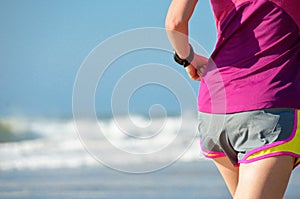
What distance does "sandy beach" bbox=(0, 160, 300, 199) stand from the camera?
543cm

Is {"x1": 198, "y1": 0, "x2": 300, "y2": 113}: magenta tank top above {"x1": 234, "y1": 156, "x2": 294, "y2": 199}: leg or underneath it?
above

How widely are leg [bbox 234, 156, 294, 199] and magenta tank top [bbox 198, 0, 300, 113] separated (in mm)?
158

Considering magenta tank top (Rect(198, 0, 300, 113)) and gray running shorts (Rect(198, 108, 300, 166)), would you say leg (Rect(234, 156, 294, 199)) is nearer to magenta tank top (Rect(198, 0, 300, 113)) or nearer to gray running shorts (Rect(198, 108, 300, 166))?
gray running shorts (Rect(198, 108, 300, 166))

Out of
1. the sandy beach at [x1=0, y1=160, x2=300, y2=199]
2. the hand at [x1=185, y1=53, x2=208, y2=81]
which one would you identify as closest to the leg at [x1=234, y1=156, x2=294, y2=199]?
the hand at [x1=185, y1=53, x2=208, y2=81]

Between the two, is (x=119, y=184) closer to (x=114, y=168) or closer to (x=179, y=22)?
(x=114, y=168)

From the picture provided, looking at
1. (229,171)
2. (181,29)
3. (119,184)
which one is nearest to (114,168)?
(229,171)

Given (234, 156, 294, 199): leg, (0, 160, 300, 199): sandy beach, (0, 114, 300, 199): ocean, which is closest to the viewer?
(234, 156, 294, 199): leg

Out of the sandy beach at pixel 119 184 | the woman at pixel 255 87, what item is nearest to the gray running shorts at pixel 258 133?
the woman at pixel 255 87

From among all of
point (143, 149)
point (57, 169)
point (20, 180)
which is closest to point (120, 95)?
point (20, 180)

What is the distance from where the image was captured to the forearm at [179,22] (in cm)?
203

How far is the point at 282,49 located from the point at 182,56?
1.12ft

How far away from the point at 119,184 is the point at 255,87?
409 centimetres

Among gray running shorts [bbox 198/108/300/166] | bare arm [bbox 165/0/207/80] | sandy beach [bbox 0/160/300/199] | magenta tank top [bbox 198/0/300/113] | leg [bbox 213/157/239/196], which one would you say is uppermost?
bare arm [bbox 165/0/207/80]

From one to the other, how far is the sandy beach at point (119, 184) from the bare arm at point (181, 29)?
3.09 m
